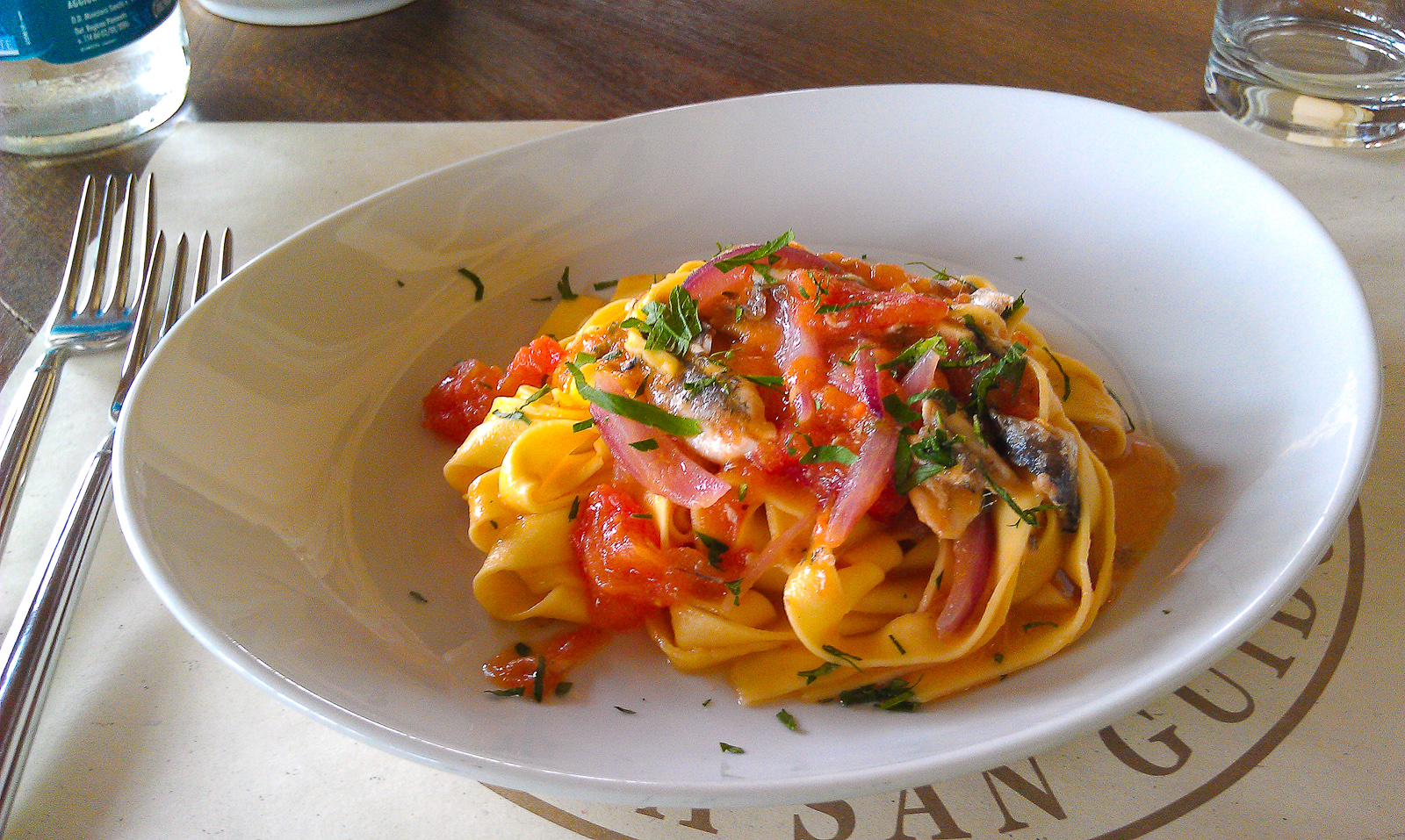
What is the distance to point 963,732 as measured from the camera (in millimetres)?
1748

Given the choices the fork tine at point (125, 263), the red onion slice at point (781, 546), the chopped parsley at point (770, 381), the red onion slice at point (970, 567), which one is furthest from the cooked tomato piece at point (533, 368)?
the fork tine at point (125, 263)

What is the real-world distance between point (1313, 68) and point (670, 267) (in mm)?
2708

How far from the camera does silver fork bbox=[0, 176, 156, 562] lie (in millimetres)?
2631

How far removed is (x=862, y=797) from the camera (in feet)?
6.01

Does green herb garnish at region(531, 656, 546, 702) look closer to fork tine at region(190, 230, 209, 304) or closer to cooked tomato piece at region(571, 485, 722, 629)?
cooked tomato piece at region(571, 485, 722, 629)

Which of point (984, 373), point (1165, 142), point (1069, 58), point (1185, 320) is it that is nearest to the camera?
point (984, 373)

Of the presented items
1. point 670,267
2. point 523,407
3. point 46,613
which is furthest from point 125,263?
point 670,267

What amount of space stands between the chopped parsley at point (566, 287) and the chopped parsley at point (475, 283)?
0.26 meters

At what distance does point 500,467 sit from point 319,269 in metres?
0.84

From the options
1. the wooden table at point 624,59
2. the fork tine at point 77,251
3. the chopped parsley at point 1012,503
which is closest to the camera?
the chopped parsley at point 1012,503

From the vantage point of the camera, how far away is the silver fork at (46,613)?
1.93 metres

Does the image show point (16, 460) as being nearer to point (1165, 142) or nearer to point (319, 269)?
point (319, 269)

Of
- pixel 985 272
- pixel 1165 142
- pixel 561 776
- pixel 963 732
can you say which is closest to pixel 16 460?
pixel 561 776

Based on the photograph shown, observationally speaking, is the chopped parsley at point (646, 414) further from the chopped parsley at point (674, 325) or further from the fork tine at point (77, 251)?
the fork tine at point (77, 251)
